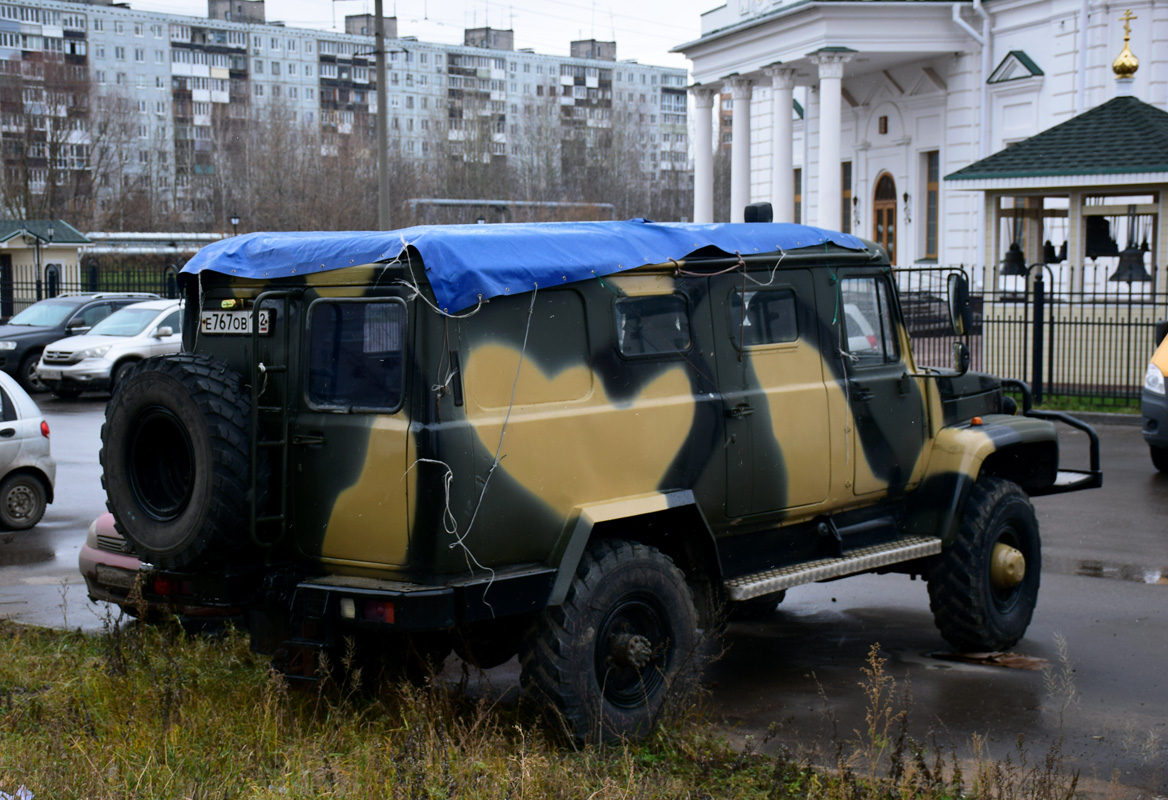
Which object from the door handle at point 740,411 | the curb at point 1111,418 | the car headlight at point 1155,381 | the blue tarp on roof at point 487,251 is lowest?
the curb at point 1111,418

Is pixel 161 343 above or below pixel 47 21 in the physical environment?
below

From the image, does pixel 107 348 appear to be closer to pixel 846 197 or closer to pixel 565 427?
pixel 565 427

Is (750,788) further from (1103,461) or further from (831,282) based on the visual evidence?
(1103,461)

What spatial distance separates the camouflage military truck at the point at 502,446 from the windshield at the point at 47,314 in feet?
64.7

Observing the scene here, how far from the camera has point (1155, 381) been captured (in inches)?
502

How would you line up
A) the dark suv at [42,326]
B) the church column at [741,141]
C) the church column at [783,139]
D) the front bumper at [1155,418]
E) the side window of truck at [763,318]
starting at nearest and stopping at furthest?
the side window of truck at [763,318]
the front bumper at [1155,418]
the dark suv at [42,326]
the church column at [783,139]
the church column at [741,141]

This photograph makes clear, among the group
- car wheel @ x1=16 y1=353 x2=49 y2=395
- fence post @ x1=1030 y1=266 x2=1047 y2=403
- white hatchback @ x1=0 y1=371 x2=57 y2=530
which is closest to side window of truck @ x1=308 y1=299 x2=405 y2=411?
white hatchback @ x1=0 y1=371 x2=57 y2=530

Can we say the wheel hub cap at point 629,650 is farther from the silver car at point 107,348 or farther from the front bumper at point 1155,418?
the silver car at point 107,348

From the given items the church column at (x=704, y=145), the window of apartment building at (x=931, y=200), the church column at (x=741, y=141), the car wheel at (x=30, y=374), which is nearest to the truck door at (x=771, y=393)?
the car wheel at (x=30, y=374)

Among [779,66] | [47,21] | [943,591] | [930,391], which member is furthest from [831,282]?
[47,21]

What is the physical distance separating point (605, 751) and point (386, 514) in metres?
1.34

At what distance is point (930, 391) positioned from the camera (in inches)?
277

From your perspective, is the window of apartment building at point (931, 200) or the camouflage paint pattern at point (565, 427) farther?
the window of apartment building at point (931, 200)

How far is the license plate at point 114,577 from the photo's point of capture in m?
6.30
